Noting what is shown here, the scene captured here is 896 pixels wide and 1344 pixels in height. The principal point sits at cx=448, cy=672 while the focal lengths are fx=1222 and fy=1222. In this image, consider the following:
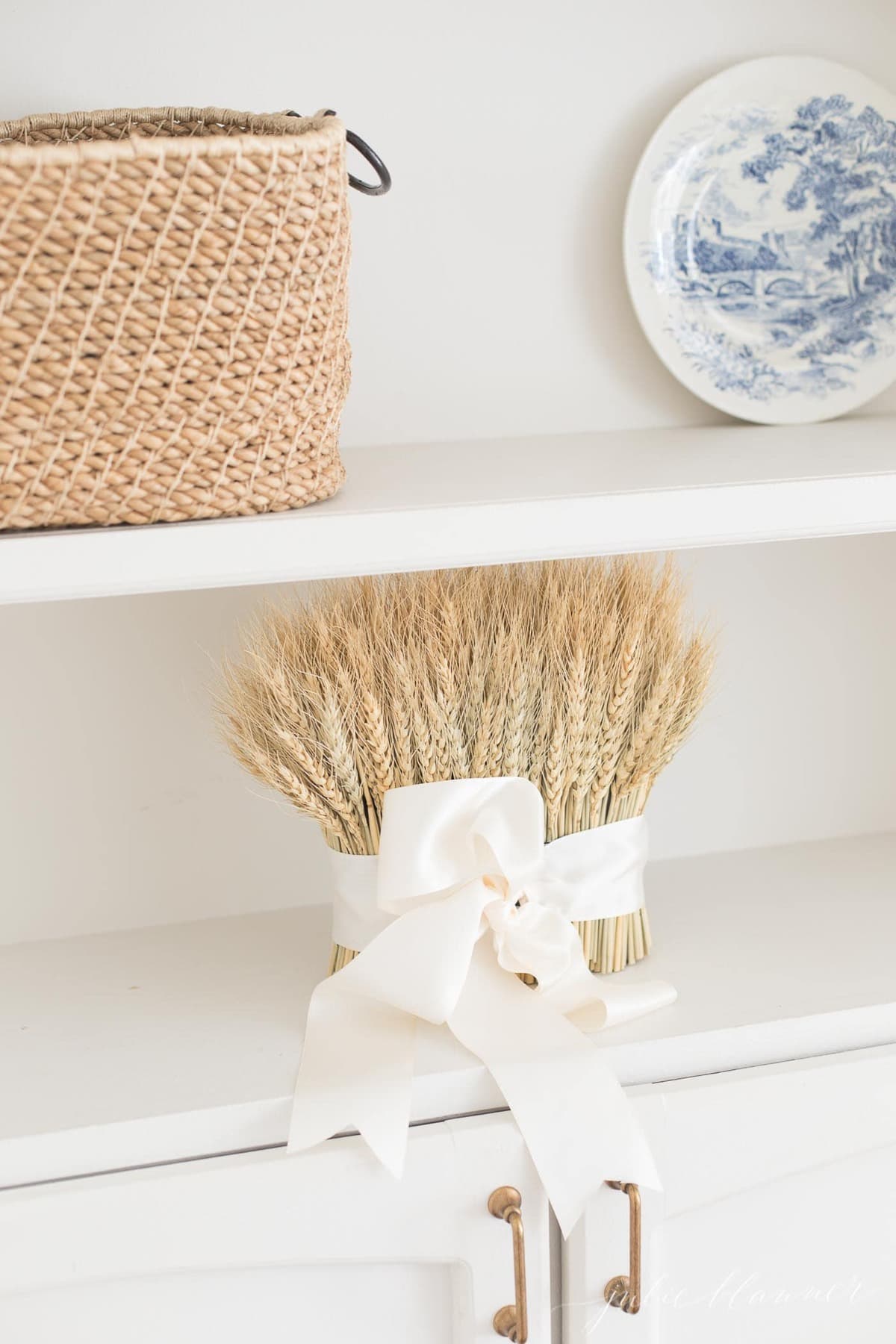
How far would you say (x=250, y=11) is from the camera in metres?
0.88

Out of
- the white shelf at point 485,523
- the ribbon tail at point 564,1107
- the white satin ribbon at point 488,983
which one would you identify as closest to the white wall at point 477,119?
the white shelf at point 485,523

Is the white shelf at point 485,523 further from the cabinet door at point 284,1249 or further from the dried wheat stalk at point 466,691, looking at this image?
the cabinet door at point 284,1249

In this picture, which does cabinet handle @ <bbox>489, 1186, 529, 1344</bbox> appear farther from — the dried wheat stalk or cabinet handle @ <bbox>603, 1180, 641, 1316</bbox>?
the dried wheat stalk

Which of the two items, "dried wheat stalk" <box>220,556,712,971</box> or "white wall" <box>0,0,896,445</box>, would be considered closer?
"dried wheat stalk" <box>220,556,712,971</box>

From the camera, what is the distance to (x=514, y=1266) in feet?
2.35

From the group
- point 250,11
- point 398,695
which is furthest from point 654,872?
point 250,11

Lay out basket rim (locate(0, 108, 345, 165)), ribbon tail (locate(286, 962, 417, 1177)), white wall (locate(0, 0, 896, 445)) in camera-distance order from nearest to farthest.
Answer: basket rim (locate(0, 108, 345, 165)) → ribbon tail (locate(286, 962, 417, 1177)) → white wall (locate(0, 0, 896, 445))

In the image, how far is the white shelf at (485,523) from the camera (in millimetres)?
649


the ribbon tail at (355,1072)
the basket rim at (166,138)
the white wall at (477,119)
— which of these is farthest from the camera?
the white wall at (477,119)

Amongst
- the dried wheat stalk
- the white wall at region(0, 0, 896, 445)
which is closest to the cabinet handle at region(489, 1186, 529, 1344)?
the dried wheat stalk

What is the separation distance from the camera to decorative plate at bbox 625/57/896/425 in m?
0.94

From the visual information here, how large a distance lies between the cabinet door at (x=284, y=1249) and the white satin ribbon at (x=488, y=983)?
0.09 feet

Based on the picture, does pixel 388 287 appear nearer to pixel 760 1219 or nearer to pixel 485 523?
pixel 485 523

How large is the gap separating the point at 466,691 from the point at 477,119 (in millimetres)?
457
